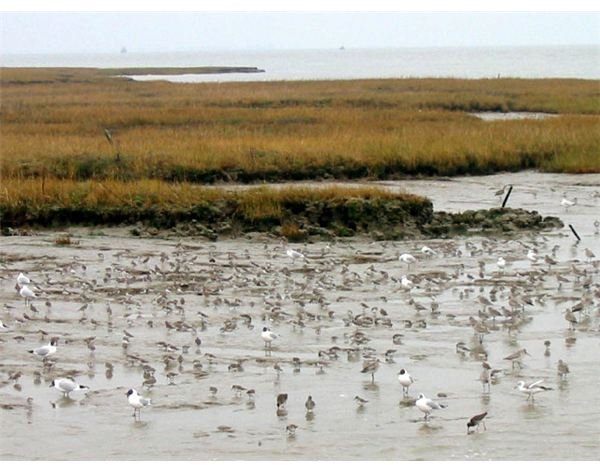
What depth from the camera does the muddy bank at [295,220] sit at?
1875 cm

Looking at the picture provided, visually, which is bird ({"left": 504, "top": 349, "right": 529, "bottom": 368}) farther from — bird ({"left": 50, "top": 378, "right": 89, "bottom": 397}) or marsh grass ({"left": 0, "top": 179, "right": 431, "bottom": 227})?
marsh grass ({"left": 0, "top": 179, "right": 431, "bottom": 227})

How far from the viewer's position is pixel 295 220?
62.1 ft

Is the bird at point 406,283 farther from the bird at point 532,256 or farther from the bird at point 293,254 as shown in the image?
the bird at point 532,256

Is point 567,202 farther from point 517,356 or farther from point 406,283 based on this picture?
point 517,356

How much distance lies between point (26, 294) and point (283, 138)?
16.2 meters

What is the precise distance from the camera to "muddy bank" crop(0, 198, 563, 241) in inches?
738

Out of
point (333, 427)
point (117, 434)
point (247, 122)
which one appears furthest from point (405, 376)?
point (247, 122)

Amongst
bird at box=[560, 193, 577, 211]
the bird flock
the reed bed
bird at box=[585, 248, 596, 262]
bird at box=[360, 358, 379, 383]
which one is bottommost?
the bird flock

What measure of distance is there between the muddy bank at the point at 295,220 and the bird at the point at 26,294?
5.17 meters

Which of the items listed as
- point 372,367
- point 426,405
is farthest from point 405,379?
point 426,405

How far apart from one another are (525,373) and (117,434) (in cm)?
378

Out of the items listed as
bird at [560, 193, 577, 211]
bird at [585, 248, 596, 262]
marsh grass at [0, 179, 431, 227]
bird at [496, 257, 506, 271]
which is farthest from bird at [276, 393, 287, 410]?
bird at [560, 193, 577, 211]

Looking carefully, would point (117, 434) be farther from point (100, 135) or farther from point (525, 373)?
point (100, 135)

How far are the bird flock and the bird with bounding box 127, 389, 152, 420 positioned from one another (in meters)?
0.02
